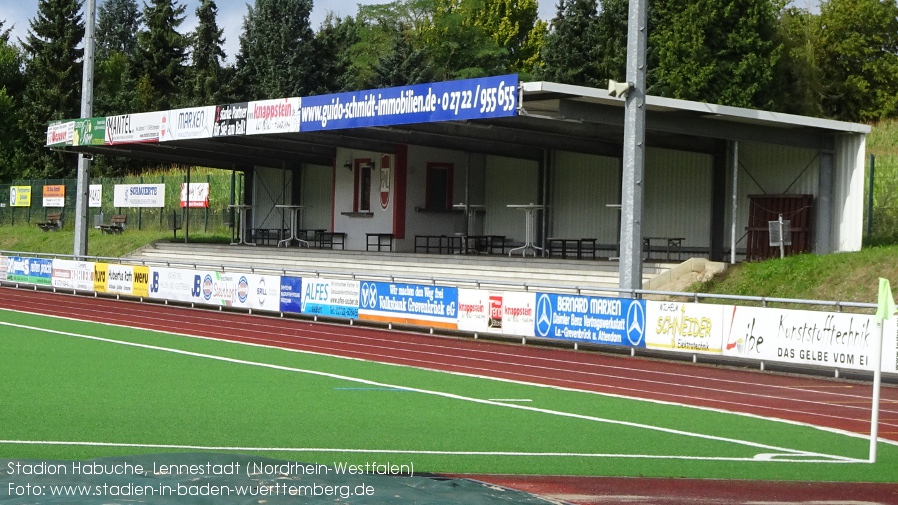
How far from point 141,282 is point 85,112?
24.2ft

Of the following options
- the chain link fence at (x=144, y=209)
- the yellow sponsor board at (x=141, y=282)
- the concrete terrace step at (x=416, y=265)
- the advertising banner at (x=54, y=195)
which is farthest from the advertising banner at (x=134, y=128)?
the advertising banner at (x=54, y=195)

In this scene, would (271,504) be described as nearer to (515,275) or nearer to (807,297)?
(807,297)

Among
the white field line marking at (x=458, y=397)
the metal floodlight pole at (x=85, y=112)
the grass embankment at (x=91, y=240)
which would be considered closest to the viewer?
the white field line marking at (x=458, y=397)

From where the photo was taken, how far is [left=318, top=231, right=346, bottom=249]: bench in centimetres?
4041

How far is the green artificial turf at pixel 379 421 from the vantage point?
1022cm

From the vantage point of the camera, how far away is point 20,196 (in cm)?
6075

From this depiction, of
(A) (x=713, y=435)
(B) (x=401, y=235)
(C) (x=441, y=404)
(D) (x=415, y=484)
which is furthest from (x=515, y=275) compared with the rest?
(D) (x=415, y=484)

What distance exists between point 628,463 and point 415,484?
3465mm

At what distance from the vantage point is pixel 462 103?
26250 millimetres

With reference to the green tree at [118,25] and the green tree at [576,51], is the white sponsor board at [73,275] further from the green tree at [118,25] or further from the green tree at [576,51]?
A: the green tree at [118,25]

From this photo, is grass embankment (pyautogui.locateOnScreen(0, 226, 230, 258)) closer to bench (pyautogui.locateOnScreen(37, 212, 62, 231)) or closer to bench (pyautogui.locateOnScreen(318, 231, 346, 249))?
bench (pyautogui.locateOnScreen(37, 212, 62, 231))

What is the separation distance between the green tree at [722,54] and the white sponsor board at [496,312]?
90.1 ft

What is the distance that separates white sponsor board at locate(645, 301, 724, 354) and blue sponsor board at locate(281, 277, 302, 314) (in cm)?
1063

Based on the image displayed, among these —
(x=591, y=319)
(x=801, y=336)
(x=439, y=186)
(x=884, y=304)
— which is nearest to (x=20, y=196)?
(x=439, y=186)
